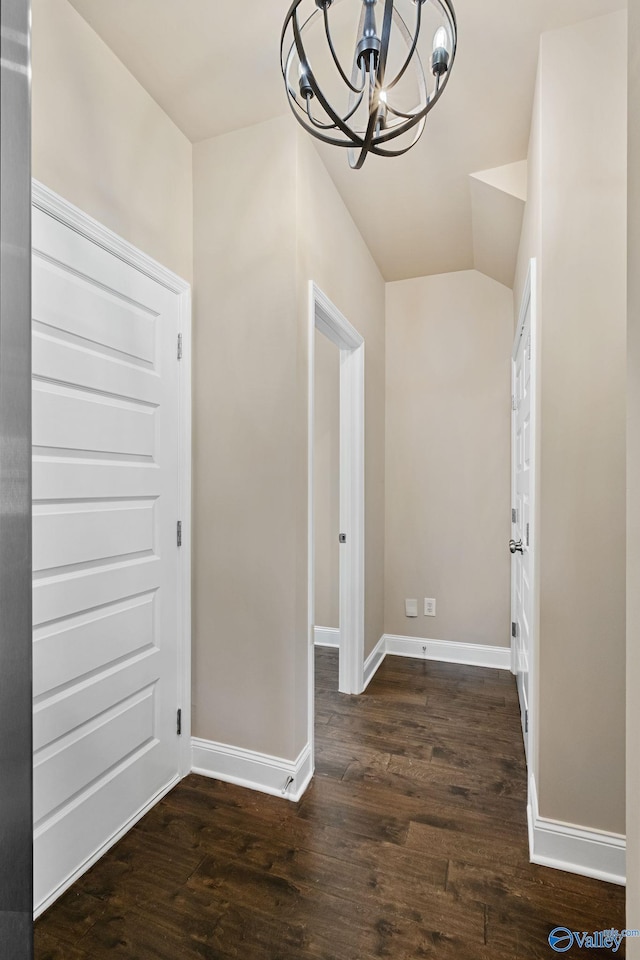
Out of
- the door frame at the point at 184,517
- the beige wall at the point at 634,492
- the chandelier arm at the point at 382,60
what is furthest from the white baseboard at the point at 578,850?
the chandelier arm at the point at 382,60

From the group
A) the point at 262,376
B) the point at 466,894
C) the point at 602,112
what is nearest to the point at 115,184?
the point at 262,376

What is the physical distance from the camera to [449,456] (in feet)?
11.6

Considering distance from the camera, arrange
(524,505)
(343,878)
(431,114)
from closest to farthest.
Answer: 1. (343,878)
2. (431,114)
3. (524,505)

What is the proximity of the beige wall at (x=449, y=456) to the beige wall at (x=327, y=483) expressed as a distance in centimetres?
41

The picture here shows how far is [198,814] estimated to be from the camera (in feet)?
6.20

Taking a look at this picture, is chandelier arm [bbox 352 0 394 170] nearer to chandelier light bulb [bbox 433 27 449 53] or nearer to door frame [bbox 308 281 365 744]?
chandelier light bulb [bbox 433 27 449 53]

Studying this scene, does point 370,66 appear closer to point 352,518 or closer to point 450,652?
point 352,518

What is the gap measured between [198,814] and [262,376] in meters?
1.70

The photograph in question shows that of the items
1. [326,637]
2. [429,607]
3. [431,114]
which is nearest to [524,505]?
[429,607]

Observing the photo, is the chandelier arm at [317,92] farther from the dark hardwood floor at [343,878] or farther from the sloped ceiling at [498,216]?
the dark hardwood floor at [343,878]

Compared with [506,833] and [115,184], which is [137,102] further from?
[506,833]

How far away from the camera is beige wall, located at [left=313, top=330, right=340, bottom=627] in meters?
3.82

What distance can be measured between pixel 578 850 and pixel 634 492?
165 cm

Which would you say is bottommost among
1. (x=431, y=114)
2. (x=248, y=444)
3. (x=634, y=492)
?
(x=634, y=492)
